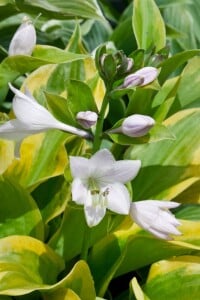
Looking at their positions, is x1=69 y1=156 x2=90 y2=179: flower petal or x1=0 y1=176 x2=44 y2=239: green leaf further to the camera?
x1=0 y1=176 x2=44 y2=239: green leaf

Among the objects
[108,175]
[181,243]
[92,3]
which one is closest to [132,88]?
[108,175]

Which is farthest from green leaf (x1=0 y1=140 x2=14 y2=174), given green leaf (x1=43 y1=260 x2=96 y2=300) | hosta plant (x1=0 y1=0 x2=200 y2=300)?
green leaf (x1=43 y1=260 x2=96 y2=300)

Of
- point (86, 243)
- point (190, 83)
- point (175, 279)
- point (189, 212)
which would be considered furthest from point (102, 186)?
point (190, 83)

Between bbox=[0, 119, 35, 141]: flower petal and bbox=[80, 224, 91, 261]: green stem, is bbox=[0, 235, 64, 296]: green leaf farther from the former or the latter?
bbox=[0, 119, 35, 141]: flower petal

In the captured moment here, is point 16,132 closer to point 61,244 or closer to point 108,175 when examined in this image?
point 108,175

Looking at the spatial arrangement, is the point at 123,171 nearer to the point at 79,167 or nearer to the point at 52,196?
the point at 79,167
